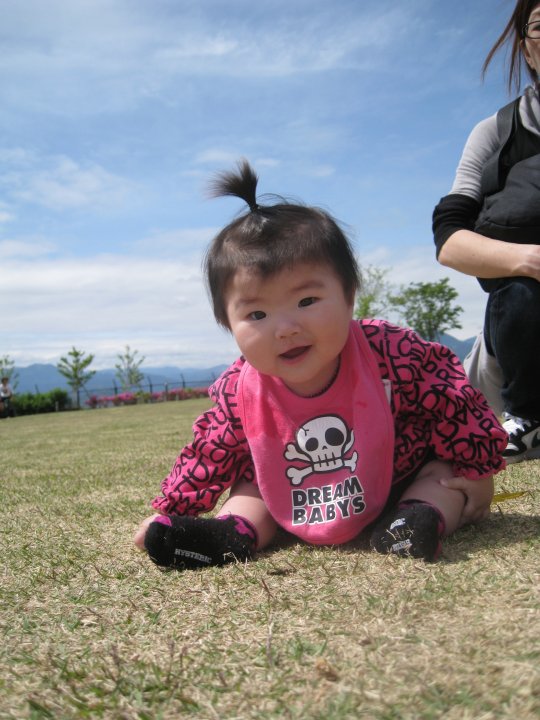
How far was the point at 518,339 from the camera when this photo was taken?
2.85m

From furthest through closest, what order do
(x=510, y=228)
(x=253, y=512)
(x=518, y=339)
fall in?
(x=518, y=339), (x=510, y=228), (x=253, y=512)

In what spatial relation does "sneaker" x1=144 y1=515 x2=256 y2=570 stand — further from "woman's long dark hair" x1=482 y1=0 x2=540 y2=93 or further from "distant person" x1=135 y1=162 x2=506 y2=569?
"woman's long dark hair" x1=482 y1=0 x2=540 y2=93

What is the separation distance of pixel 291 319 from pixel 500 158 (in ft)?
5.20

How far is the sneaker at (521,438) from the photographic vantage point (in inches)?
119

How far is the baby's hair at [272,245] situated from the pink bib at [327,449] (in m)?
0.24

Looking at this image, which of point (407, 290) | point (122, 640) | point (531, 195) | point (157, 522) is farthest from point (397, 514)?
point (407, 290)

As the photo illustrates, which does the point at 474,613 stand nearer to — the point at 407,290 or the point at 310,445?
the point at 310,445

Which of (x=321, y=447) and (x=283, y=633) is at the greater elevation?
(x=321, y=447)

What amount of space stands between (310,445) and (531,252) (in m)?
1.30

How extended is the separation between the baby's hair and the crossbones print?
0.37 m

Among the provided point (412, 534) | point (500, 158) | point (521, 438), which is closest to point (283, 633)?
point (412, 534)

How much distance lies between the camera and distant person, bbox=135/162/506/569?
1813 millimetres

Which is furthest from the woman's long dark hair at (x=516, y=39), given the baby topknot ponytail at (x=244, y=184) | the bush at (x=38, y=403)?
the bush at (x=38, y=403)

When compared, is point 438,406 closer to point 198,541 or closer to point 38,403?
point 198,541
